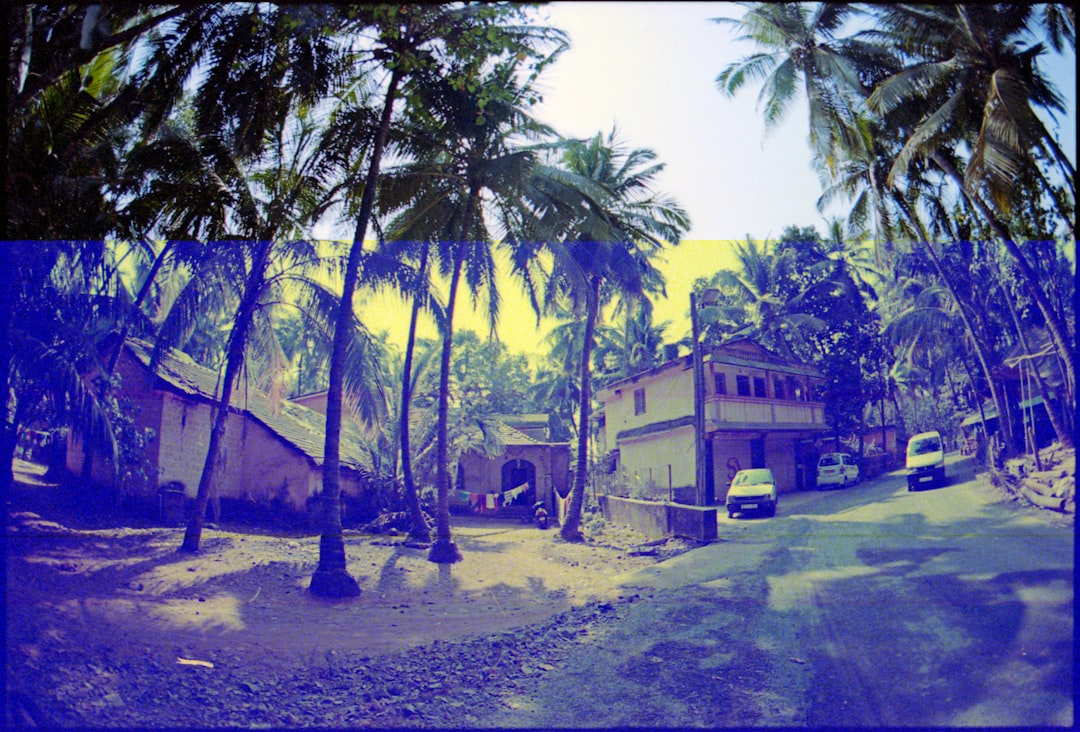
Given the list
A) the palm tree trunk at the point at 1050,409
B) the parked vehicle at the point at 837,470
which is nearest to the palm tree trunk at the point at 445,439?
the parked vehicle at the point at 837,470

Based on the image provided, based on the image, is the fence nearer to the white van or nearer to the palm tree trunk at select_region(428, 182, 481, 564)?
the palm tree trunk at select_region(428, 182, 481, 564)

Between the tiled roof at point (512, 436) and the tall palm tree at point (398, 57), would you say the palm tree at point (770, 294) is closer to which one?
the tiled roof at point (512, 436)

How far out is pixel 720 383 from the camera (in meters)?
4.36

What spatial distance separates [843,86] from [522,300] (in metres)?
2.75

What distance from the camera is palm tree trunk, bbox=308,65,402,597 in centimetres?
410

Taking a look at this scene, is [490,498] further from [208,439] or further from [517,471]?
[208,439]

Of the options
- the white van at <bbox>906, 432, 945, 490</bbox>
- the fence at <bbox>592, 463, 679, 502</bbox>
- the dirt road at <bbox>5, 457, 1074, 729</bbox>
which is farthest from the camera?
the fence at <bbox>592, 463, 679, 502</bbox>

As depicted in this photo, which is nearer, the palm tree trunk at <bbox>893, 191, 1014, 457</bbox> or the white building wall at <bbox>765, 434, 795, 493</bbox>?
the palm tree trunk at <bbox>893, 191, 1014, 457</bbox>

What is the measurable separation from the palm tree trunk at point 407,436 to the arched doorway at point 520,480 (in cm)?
56

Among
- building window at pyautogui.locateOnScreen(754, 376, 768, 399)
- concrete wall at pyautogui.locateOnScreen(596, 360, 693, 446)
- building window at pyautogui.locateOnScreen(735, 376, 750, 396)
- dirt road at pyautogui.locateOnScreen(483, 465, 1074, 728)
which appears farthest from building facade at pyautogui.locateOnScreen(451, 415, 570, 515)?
building window at pyautogui.locateOnScreen(754, 376, 768, 399)

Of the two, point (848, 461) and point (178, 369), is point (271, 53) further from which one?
point (848, 461)

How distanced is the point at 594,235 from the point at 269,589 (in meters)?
3.04

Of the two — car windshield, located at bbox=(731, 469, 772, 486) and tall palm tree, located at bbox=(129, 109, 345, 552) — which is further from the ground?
tall palm tree, located at bbox=(129, 109, 345, 552)

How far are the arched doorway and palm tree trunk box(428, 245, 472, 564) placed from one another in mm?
394
